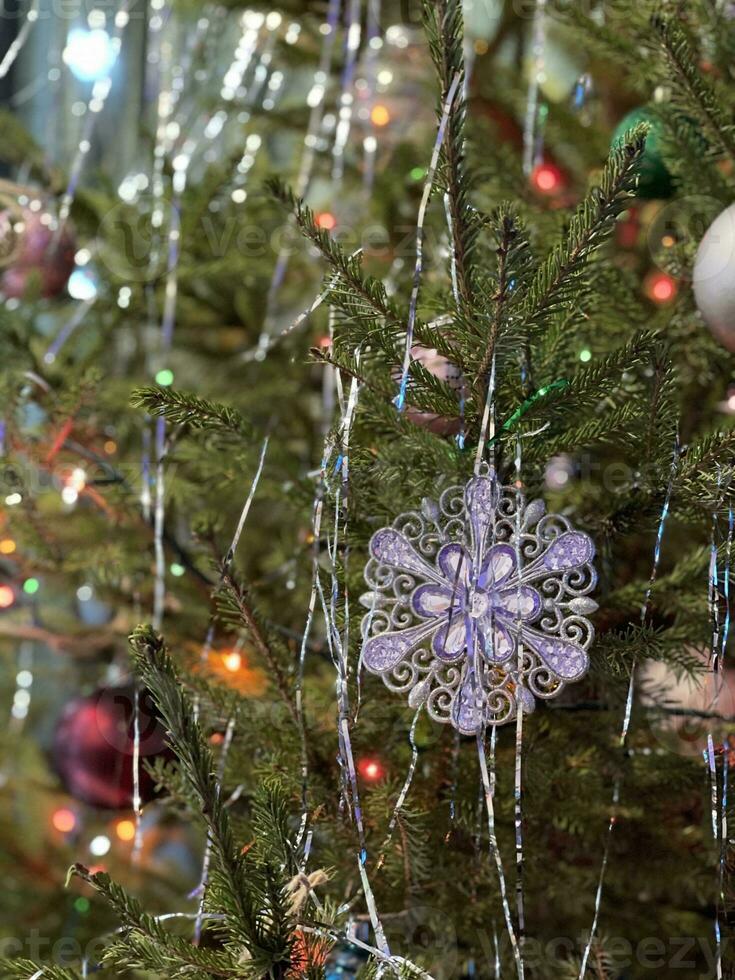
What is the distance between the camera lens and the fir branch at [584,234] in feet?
1.35

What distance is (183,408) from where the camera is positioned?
491 mm

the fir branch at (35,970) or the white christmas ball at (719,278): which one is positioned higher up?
the white christmas ball at (719,278)

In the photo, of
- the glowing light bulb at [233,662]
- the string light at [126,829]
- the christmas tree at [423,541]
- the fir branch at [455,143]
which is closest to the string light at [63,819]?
the christmas tree at [423,541]

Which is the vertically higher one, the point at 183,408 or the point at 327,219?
the point at 327,219

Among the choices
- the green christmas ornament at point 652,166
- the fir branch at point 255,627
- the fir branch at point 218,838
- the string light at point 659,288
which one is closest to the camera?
the fir branch at point 218,838

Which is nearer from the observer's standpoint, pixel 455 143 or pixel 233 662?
pixel 455 143

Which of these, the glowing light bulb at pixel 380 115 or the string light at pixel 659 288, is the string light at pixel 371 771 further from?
the glowing light bulb at pixel 380 115

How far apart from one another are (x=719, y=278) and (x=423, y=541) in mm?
238

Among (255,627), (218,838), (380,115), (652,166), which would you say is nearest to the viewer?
(218,838)

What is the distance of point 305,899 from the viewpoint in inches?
18.1

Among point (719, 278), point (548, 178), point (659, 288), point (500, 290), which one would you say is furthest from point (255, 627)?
point (548, 178)

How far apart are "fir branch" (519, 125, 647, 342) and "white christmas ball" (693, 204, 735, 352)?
0.13 metres

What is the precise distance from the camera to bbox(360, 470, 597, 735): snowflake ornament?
47 centimetres

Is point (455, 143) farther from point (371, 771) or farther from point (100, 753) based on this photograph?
point (100, 753)
